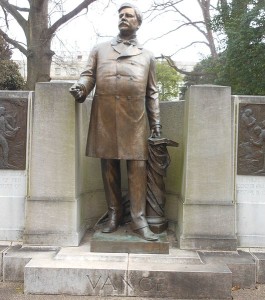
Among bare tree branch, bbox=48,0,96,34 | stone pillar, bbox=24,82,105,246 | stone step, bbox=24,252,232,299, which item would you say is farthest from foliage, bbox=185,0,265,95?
stone step, bbox=24,252,232,299

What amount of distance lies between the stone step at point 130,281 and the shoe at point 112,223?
2.56 ft

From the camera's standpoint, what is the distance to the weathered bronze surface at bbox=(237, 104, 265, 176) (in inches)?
194

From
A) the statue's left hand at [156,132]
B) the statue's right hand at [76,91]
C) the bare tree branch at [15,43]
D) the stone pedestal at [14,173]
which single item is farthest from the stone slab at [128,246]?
the bare tree branch at [15,43]

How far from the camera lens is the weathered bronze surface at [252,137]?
493cm

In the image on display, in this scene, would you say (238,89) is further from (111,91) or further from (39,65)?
(111,91)

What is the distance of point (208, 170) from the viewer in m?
4.73

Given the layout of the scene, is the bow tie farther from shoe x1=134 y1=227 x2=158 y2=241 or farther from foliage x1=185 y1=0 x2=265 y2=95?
foliage x1=185 y1=0 x2=265 y2=95

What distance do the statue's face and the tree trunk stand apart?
10.4m

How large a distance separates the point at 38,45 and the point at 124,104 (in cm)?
1177

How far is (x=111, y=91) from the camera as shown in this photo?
14.9 ft

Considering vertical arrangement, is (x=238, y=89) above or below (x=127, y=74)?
above

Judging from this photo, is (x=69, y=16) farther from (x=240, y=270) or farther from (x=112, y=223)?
(x=240, y=270)

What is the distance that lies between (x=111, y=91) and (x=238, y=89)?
1108 cm

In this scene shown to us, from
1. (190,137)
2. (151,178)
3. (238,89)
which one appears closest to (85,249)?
(151,178)
